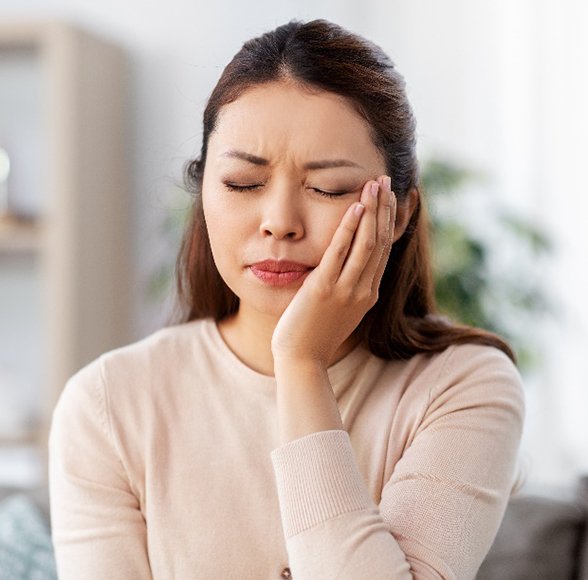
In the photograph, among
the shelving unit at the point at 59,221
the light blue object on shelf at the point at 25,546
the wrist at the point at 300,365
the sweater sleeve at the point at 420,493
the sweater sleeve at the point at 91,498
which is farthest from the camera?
the shelving unit at the point at 59,221

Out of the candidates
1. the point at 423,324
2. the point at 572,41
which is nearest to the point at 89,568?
the point at 423,324

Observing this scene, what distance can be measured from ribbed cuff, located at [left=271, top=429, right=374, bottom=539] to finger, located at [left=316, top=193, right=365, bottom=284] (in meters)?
0.20

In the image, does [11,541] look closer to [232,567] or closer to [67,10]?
[232,567]

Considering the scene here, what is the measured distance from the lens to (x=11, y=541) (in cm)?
206

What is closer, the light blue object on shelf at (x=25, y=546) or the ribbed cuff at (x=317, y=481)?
the ribbed cuff at (x=317, y=481)

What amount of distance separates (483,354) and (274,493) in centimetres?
35

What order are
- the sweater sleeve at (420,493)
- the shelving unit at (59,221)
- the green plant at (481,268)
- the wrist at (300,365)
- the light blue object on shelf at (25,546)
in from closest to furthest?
1. the sweater sleeve at (420,493)
2. the wrist at (300,365)
3. the light blue object on shelf at (25,546)
4. the green plant at (481,268)
5. the shelving unit at (59,221)

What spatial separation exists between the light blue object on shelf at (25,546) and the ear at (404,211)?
3.34 feet

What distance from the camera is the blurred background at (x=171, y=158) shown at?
3389mm

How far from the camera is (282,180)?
1331 mm

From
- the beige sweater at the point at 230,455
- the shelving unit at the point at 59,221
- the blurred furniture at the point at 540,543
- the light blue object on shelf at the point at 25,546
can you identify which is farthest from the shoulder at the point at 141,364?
the shelving unit at the point at 59,221


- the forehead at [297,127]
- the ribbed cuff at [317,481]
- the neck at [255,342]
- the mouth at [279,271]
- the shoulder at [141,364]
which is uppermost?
the forehead at [297,127]

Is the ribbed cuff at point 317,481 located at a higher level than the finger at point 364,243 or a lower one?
lower

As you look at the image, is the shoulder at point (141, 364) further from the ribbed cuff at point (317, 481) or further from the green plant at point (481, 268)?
the green plant at point (481, 268)
